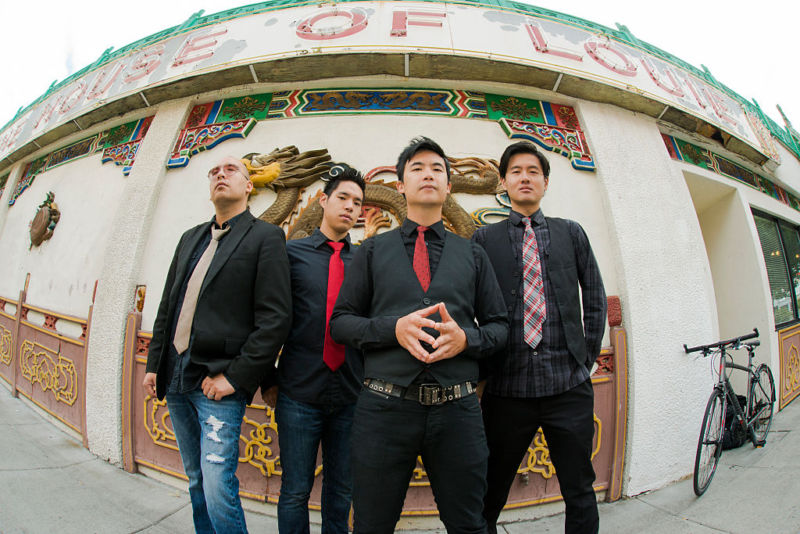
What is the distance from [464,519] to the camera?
1208mm

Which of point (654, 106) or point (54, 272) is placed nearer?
point (654, 106)

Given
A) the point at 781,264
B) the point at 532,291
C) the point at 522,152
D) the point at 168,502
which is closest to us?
the point at 532,291

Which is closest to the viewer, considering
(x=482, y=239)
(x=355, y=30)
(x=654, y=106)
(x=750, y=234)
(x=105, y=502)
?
(x=482, y=239)

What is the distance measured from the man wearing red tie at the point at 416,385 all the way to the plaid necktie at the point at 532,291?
0.78 ft

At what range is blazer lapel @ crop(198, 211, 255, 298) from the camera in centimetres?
152

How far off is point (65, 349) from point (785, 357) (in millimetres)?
8637

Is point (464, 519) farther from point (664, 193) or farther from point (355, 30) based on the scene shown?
point (355, 30)

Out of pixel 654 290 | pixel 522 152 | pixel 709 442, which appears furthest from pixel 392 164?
pixel 709 442

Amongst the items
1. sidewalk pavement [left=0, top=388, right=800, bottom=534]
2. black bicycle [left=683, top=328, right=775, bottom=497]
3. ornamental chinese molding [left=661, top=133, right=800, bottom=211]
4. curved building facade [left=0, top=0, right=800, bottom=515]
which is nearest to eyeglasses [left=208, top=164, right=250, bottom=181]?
curved building facade [left=0, top=0, right=800, bottom=515]

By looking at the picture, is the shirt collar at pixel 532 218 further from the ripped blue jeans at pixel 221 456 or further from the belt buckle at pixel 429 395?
the ripped blue jeans at pixel 221 456

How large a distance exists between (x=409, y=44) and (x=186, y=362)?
3.05 metres

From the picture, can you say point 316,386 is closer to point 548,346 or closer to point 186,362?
point 186,362

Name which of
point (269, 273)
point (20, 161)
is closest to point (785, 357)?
point (269, 273)

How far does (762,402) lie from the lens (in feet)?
11.6
